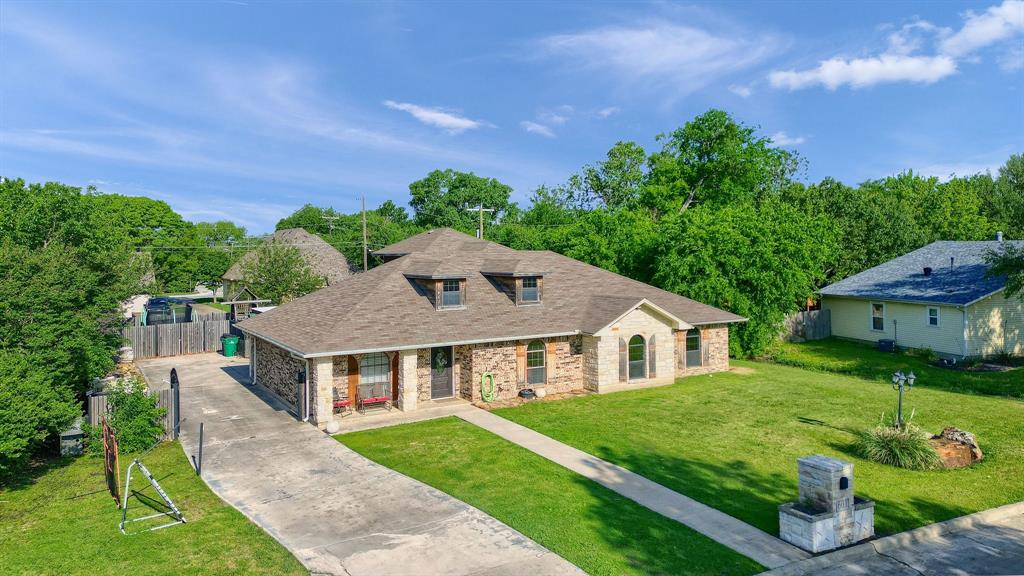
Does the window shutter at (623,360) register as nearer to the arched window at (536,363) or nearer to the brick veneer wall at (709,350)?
the arched window at (536,363)

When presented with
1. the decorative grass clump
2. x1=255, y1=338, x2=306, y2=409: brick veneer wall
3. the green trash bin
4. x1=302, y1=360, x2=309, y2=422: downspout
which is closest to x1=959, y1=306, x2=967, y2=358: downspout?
the decorative grass clump

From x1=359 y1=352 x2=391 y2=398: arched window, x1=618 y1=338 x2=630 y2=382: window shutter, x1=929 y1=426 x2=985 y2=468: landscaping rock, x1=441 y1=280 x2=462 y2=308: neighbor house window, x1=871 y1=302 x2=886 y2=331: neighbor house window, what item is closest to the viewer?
x1=929 y1=426 x2=985 y2=468: landscaping rock

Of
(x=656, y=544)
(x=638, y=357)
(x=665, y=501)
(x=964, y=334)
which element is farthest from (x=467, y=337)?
(x=964, y=334)

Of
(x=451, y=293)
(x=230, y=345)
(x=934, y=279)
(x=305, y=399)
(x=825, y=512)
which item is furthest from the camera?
(x=934, y=279)

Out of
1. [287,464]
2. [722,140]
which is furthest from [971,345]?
[287,464]

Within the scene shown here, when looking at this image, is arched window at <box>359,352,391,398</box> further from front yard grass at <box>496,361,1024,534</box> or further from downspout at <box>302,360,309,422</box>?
front yard grass at <box>496,361,1024,534</box>

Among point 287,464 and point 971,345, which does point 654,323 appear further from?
point 971,345

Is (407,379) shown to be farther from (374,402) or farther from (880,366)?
(880,366)
